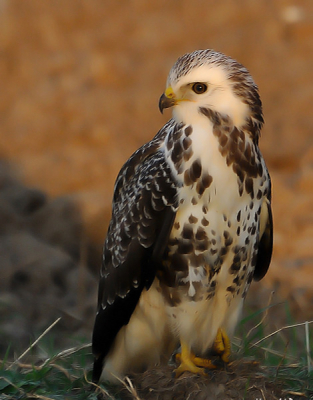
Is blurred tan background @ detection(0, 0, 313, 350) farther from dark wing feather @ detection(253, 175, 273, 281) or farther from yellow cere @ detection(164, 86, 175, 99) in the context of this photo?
yellow cere @ detection(164, 86, 175, 99)

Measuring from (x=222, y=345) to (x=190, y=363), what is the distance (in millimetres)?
237

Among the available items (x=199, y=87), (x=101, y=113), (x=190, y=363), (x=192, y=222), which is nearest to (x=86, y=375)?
(x=190, y=363)

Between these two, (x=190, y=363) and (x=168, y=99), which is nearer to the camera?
(x=168, y=99)

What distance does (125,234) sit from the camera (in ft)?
12.1

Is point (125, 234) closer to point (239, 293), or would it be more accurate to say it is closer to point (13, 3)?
point (239, 293)

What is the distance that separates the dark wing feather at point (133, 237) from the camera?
346 centimetres

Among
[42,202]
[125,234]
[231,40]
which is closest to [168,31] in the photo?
[231,40]

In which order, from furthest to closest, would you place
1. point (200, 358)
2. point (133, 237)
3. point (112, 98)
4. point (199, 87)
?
point (112, 98)
point (200, 358)
point (133, 237)
point (199, 87)

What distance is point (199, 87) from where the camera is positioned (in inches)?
131

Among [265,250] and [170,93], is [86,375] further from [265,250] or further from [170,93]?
[170,93]

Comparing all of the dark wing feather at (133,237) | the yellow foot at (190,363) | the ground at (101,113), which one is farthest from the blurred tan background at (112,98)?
the yellow foot at (190,363)

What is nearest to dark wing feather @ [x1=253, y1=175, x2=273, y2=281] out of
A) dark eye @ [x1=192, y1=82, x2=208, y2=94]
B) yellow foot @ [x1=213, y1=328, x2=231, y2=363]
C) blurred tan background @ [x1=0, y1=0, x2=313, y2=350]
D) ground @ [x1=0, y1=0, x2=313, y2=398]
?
yellow foot @ [x1=213, y1=328, x2=231, y2=363]

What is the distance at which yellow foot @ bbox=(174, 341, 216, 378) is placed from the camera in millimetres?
3605

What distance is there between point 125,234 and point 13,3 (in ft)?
20.8
